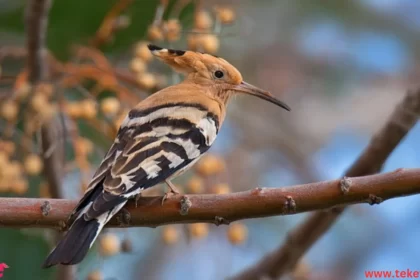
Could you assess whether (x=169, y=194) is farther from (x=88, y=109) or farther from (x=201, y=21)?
(x=201, y=21)

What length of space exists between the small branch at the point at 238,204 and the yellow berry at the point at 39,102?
41 cm

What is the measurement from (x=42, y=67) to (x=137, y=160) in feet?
1.50

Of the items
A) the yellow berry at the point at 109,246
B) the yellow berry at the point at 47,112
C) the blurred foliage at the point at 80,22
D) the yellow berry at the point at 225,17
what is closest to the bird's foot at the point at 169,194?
the yellow berry at the point at 109,246

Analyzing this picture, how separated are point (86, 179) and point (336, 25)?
282cm

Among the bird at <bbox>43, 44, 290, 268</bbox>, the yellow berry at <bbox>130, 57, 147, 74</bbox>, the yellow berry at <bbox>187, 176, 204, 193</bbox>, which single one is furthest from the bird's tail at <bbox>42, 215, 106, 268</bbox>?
the yellow berry at <bbox>130, 57, 147, 74</bbox>

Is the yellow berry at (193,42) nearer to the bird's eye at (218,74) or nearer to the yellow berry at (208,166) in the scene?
the bird's eye at (218,74)

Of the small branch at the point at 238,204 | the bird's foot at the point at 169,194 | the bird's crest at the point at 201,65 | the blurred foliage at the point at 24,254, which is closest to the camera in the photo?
the small branch at the point at 238,204

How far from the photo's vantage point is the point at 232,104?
3859mm

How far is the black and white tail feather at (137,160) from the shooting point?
1.43 metres

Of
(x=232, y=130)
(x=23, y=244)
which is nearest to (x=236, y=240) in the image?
(x=23, y=244)

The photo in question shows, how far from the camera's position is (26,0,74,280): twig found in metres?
1.84

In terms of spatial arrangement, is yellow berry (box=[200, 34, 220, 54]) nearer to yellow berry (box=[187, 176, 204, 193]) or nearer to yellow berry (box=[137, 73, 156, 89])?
yellow berry (box=[137, 73, 156, 89])

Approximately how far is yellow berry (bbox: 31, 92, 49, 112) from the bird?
177 mm

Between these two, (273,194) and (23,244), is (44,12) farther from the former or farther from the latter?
(23,244)
